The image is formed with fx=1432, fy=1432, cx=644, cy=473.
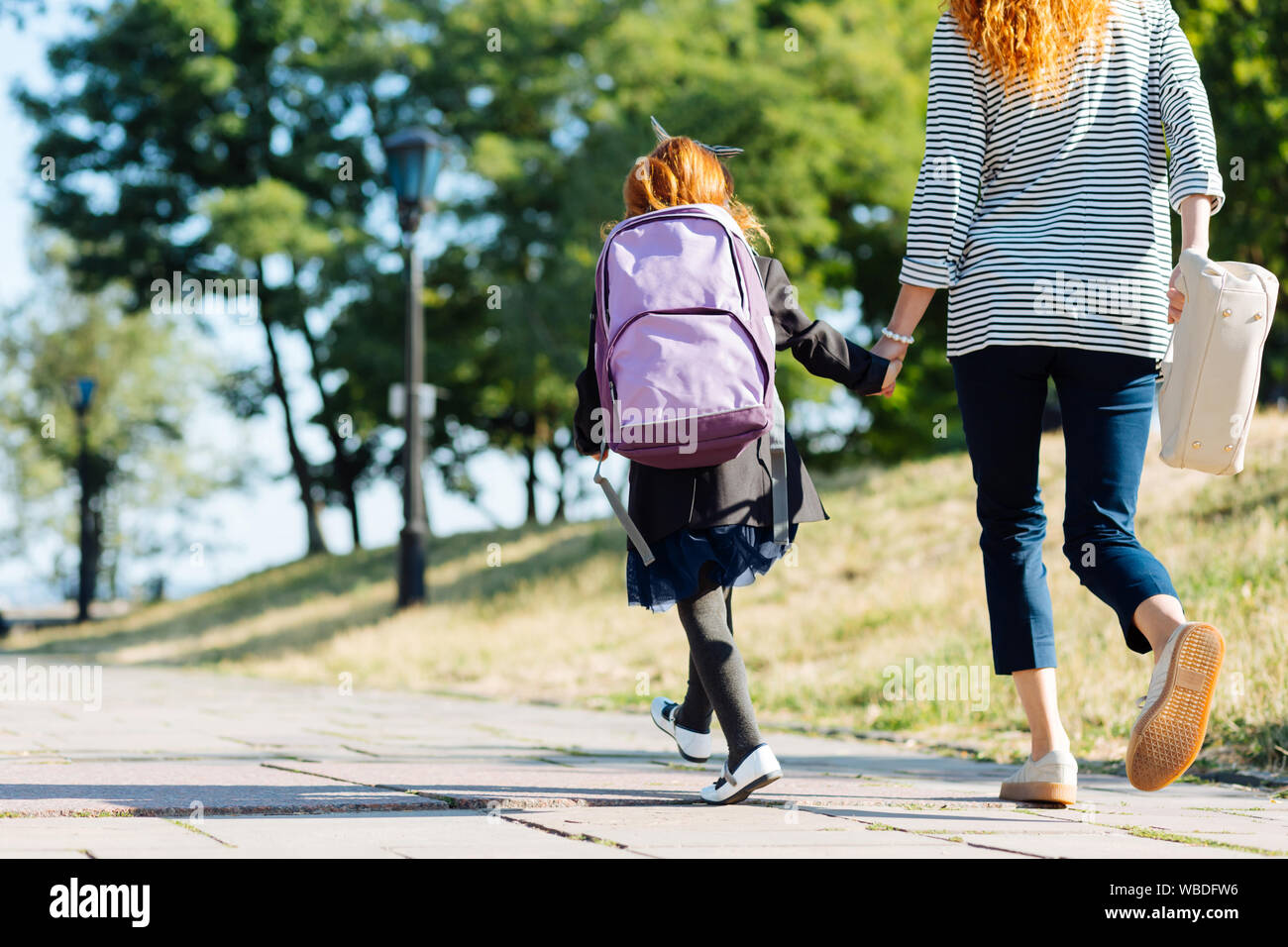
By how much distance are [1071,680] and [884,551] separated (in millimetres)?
4662

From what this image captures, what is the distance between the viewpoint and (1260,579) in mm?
6742

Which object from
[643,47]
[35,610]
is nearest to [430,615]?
[643,47]

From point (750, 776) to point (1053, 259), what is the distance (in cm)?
148

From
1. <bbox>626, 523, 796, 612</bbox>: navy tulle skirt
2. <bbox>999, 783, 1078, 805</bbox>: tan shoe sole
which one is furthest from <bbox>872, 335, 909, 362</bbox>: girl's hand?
<bbox>999, 783, 1078, 805</bbox>: tan shoe sole

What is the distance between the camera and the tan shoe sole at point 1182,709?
311 cm

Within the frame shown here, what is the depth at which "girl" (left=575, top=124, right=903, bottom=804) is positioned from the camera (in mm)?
3635

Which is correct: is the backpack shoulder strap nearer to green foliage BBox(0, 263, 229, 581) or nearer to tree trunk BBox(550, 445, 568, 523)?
tree trunk BBox(550, 445, 568, 523)

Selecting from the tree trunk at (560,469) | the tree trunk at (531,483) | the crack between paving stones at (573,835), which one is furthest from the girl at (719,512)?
the tree trunk at (531,483)

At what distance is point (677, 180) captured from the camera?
3838 mm

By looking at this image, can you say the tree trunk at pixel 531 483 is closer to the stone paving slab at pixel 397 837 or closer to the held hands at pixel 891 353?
the held hands at pixel 891 353

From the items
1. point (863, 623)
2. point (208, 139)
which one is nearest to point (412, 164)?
point (863, 623)

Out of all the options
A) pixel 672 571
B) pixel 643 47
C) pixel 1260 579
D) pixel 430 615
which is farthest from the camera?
pixel 643 47

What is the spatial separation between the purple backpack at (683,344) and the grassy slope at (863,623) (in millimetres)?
2258
